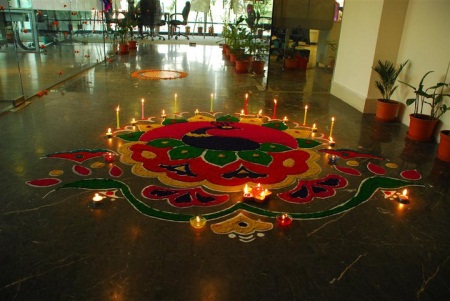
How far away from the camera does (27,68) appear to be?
259 inches

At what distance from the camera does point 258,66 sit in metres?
7.64

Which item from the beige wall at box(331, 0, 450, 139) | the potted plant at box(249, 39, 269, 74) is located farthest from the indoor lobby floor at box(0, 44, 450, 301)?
the potted plant at box(249, 39, 269, 74)

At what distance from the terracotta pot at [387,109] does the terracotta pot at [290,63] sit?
7.89 feet

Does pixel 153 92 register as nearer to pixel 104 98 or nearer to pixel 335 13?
pixel 104 98

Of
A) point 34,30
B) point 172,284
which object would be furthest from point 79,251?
point 34,30

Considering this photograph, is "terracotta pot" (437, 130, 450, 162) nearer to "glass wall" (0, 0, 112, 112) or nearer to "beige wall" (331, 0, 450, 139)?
"beige wall" (331, 0, 450, 139)

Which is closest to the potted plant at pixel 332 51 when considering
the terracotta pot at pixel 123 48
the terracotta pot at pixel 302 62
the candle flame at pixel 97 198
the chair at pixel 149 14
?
the terracotta pot at pixel 302 62

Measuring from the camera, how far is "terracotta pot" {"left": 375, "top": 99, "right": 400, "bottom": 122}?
4402 mm

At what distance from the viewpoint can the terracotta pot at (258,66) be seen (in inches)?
298

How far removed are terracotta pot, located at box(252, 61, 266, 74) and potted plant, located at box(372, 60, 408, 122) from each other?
128 inches

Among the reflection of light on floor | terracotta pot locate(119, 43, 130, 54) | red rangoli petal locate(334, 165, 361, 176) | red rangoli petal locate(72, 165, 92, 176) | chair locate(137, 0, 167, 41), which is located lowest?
the reflection of light on floor

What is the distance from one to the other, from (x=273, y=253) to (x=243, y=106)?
321 cm

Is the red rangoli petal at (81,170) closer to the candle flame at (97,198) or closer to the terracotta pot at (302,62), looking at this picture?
the candle flame at (97,198)

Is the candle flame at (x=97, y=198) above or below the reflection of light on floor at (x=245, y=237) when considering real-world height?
above
